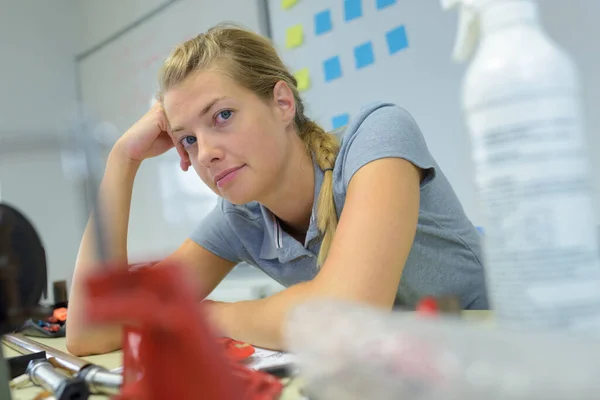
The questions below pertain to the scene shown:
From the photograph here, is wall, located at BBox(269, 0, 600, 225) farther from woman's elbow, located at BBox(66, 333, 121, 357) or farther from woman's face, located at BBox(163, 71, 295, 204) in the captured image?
woman's elbow, located at BBox(66, 333, 121, 357)

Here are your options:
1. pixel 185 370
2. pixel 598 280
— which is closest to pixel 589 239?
pixel 598 280

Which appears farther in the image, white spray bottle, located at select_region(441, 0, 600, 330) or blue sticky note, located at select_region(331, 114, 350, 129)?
blue sticky note, located at select_region(331, 114, 350, 129)

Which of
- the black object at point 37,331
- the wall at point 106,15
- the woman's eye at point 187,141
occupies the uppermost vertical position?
the wall at point 106,15

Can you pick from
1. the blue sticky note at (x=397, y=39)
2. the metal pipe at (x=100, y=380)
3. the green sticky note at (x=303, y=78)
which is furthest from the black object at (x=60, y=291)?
the blue sticky note at (x=397, y=39)

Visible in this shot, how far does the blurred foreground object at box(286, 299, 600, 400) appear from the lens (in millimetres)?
195

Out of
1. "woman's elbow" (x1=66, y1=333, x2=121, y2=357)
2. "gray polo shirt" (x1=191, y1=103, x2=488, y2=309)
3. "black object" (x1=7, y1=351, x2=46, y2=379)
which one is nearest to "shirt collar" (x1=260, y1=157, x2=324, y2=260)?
"gray polo shirt" (x1=191, y1=103, x2=488, y2=309)

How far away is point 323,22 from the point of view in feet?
5.33

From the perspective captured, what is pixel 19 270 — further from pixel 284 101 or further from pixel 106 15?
pixel 106 15

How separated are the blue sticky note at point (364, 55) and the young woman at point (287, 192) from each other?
A: 58cm

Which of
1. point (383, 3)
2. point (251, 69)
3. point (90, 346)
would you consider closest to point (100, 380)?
point (90, 346)

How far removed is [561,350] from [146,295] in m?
0.19

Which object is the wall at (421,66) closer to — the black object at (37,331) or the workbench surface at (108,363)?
the workbench surface at (108,363)

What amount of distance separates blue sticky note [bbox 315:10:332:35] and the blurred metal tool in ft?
4.28

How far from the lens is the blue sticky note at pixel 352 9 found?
4.99 feet
